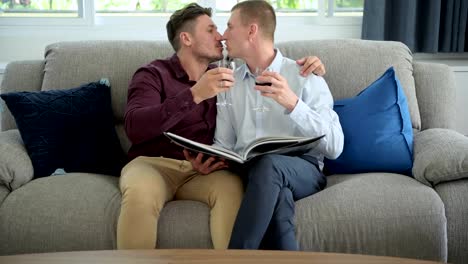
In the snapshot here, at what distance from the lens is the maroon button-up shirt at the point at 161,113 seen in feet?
7.79

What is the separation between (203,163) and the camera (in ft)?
7.90

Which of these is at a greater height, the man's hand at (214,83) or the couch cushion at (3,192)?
the man's hand at (214,83)

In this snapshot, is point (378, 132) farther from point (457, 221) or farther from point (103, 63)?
point (103, 63)

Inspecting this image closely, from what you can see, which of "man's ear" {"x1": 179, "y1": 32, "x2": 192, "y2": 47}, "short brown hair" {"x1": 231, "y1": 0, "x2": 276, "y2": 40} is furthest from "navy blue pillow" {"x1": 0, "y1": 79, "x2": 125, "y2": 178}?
"short brown hair" {"x1": 231, "y1": 0, "x2": 276, "y2": 40}

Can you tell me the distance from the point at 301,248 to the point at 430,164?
58cm

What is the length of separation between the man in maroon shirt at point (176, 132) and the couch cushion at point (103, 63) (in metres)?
0.20

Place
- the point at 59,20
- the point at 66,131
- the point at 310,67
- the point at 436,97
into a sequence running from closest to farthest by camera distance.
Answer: the point at 310,67
the point at 66,131
the point at 436,97
the point at 59,20

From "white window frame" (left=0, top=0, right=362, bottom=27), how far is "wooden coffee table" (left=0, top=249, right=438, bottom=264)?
95.6 inches

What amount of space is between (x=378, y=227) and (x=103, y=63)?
4.65ft

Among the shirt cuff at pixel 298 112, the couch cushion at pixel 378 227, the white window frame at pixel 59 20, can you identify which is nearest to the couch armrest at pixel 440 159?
the couch cushion at pixel 378 227

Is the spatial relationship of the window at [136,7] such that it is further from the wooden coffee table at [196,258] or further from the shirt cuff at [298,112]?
the wooden coffee table at [196,258]

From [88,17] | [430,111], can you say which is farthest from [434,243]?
[88,17]

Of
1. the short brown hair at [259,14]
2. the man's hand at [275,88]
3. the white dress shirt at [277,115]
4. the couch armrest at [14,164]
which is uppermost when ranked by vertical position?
the short brown hair at [259,14]

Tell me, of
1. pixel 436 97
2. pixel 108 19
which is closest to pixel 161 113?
pixel 436 97
